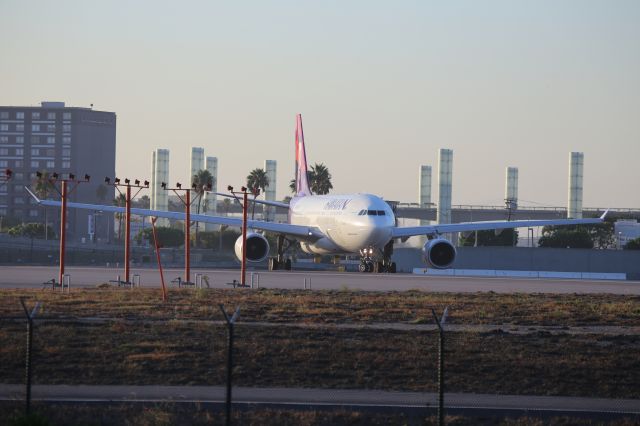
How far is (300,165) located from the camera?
81.6 m

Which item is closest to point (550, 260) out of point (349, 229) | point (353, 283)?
point (349, 229)

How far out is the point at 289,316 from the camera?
3142 cm

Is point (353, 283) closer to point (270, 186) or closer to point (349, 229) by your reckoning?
point (349, 229)

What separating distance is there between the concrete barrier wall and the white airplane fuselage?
19631 millimetres

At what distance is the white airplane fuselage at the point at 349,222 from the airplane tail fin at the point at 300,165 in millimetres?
9884

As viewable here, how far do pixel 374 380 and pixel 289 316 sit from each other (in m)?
10.5

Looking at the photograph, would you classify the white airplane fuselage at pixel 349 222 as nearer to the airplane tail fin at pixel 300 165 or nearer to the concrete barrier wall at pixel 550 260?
the airplane tail fin at pixel 300 165

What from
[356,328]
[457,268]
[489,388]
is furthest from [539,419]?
[457,268]

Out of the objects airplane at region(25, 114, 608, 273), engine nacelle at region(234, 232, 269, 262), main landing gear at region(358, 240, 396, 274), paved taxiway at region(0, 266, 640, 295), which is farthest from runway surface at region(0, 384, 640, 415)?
main landing gear at region(358, 240, 396, 274)

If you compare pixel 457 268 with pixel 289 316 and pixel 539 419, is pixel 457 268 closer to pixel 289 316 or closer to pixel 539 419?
pixel 289 316

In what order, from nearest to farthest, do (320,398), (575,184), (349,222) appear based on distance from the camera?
(320,398) → (349,222) → (575,184)

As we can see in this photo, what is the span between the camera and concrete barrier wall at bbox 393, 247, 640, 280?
81.6 meters

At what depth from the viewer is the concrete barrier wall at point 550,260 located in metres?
81.6

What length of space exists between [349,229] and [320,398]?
136 feet
